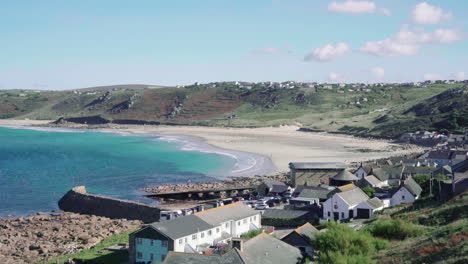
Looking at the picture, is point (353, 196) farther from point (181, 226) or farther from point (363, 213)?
point (181, 226)

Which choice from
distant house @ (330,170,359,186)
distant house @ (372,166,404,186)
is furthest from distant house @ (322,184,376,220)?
distant house @ (372,166,404,186)

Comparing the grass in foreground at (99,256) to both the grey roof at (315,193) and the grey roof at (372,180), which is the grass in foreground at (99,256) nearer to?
the grey roof at (315,193)

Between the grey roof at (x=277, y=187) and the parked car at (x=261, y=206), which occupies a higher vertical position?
the grey roof at (x=277, y=187)

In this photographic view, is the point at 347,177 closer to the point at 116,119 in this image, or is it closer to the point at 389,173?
the point at 389,173

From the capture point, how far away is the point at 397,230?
28.3 m

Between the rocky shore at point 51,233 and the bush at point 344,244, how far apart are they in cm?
2128

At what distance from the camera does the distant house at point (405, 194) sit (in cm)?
4278

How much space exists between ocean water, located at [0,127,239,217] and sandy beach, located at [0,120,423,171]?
31.5 ft

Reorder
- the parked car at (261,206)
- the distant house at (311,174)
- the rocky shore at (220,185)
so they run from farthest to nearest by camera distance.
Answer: the rocky shore at (220,185) → the distant house at (311,174) → the parked car at (261,206)

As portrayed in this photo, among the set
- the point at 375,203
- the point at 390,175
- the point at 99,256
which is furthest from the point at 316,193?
the point at 99,256

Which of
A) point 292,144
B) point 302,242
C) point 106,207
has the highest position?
point 302,242

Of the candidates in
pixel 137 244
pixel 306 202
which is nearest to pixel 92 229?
pixel 137 244

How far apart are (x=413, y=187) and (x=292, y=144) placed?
68.9 metres

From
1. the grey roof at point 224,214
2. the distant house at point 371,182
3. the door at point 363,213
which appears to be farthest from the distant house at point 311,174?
the grey roof at point 224,214
